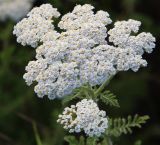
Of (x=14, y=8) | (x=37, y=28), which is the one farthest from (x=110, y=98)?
(x=14, y=8)

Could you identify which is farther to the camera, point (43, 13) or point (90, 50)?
point (43, 13)

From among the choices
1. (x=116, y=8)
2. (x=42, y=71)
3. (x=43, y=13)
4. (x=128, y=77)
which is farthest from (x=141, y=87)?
(x=42, y=71)

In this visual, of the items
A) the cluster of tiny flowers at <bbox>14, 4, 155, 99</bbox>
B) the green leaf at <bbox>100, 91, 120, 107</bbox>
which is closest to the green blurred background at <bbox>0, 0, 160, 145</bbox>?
the cluster of tiny flowers at <bbox>14, 4, 155, 99</bbox>

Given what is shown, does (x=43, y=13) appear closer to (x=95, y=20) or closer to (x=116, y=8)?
(x=95, y=20)

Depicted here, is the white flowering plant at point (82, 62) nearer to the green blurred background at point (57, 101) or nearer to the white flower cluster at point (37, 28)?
the white flower cluster at point (37, 28)

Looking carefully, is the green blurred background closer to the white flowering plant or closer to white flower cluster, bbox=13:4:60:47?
white flower cluster, bbox=13:4:60:47

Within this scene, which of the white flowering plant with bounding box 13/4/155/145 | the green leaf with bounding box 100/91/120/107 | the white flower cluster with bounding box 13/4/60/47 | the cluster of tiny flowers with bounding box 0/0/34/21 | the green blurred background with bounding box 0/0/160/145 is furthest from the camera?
the cluster of tiny flowers with bounding box 0/0/34/21
